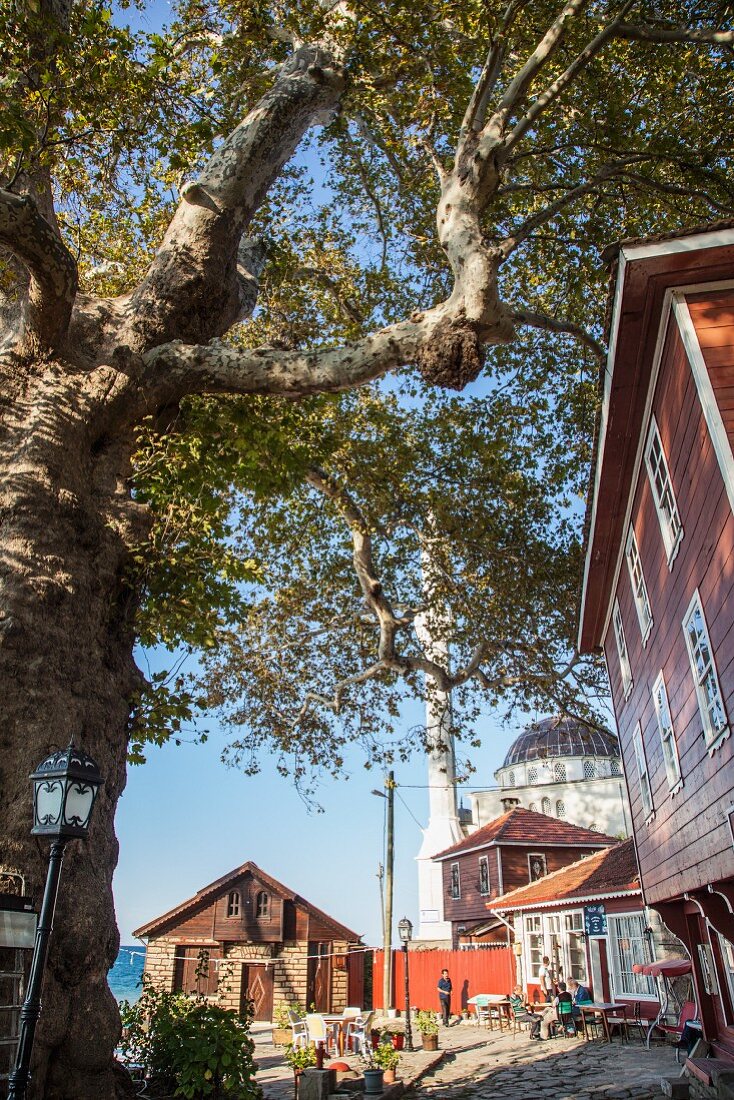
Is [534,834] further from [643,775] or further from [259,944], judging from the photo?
[643,775]

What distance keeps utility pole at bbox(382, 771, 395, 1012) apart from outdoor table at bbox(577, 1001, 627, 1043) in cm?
520

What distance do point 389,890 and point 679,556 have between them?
17.1 metres

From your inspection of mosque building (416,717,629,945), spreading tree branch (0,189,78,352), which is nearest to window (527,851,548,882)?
mosque building (416,717,629,945)

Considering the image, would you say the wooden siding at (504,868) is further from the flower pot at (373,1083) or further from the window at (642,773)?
the window at (642,773)

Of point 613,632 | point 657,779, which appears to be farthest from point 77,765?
point 613,632

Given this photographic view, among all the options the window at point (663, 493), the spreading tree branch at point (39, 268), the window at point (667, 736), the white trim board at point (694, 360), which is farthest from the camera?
the window at point (667, 736)

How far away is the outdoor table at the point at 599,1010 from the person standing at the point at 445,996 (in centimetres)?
705

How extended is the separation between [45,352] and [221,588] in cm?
277

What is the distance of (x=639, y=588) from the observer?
10.0 meters

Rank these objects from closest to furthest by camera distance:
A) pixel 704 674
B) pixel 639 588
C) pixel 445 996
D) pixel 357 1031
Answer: pixel 704 674 → pixel 639 588 → pixel 357 1031 → pixel 445 996

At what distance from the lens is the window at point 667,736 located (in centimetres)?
870

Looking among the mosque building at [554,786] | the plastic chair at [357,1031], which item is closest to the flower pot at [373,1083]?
the plastic chair at [357,1031]

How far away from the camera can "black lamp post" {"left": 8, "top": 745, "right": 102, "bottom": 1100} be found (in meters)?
4.17

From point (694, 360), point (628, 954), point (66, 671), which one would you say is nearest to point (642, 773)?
point (694, 360)
